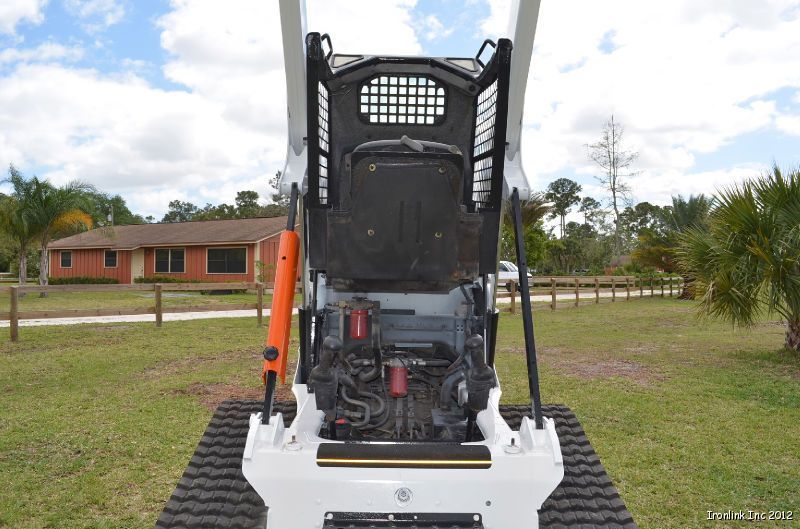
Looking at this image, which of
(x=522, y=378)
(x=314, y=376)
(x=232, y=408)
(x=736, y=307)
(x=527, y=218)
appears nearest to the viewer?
(x=314, y=376)

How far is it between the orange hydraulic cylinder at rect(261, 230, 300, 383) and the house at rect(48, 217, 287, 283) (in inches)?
937

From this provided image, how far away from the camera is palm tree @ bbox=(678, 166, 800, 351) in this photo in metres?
9.17

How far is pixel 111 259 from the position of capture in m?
34.5

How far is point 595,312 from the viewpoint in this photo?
19766mm

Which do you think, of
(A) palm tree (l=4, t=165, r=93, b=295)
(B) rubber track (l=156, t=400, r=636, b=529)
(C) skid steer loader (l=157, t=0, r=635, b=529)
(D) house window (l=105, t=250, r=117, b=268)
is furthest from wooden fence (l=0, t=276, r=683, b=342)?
(D) house window (l=105, t=250, r=117, b=268)

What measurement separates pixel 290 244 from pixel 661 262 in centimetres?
2802

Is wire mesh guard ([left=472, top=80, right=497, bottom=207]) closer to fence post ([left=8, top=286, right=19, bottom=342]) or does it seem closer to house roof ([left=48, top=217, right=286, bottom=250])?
fence post ([left=8, top=286, right=19, bottom=342])

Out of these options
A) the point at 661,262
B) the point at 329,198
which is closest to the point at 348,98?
the point at 329,198

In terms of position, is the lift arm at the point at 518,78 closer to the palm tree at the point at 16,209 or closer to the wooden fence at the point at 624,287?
the wooden fence at the point at 624,287

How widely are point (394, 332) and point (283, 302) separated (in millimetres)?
1050

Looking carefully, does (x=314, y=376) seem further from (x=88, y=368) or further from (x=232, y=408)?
(x=88, y=368)

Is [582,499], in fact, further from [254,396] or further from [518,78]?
[254,396]

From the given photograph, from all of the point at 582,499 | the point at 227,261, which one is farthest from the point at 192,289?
the point at 582,499

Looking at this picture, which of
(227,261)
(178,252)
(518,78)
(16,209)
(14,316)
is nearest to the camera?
(518,78)
